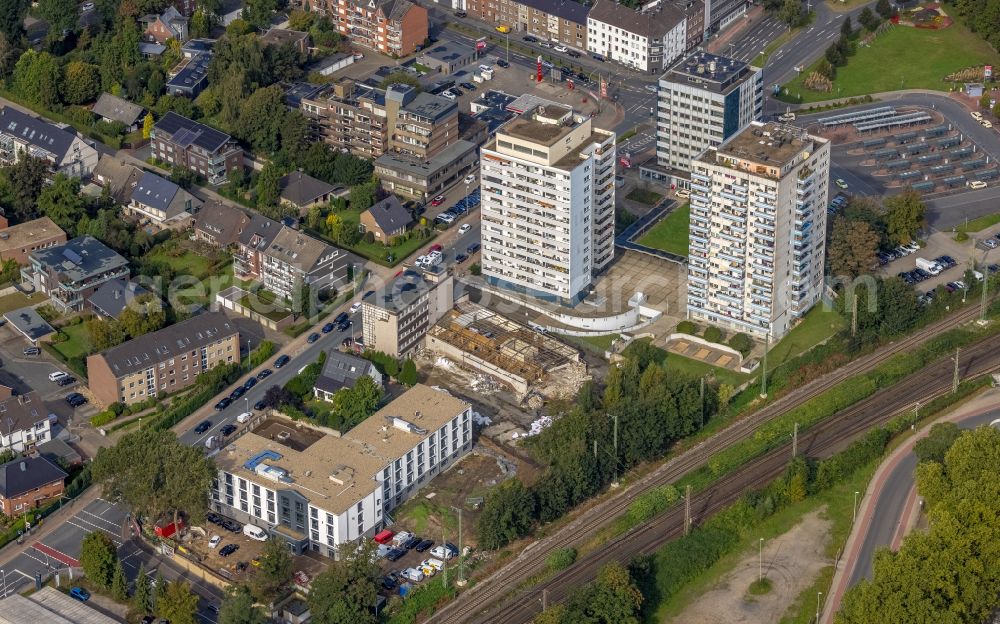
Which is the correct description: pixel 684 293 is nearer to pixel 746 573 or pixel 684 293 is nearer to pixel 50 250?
pixel 746 573

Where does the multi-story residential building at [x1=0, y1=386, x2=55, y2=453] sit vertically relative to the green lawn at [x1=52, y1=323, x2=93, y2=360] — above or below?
above

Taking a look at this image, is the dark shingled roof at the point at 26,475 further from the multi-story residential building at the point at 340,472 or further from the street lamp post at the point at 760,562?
the street lamp post at the point at 760,562

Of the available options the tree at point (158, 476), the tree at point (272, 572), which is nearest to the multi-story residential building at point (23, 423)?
the tree at point (158, 476)

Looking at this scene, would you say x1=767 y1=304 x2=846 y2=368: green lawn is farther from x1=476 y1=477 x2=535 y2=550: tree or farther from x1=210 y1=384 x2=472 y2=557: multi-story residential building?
x1=476 y1=477 x2=535 y2=550: tree

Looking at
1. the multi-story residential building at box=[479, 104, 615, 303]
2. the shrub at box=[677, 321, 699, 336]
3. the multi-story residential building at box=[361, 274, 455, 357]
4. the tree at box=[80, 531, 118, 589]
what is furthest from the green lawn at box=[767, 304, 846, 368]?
the tree at box=[80, 531, 118, 589]

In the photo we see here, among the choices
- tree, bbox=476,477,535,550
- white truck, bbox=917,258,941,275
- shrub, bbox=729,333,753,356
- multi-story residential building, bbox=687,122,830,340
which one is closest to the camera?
tree, bbox=476,477,535,550
